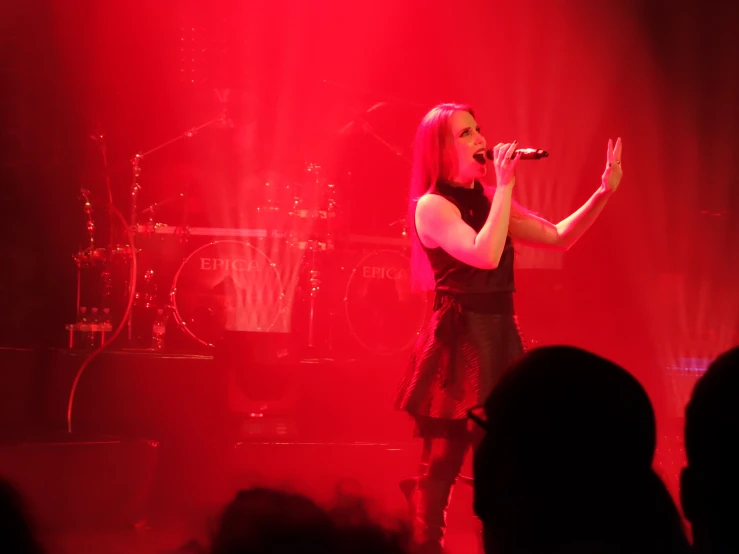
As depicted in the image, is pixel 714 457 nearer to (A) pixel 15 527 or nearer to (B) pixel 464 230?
(A) pixel 15 527

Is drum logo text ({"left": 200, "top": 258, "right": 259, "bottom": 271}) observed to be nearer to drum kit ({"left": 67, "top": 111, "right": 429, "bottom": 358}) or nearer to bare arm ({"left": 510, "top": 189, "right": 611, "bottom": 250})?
drum kit ({"left": 67, "top": 111, "right": 429, "bottom": 358})

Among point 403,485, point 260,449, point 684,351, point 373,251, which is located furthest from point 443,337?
point 684,351

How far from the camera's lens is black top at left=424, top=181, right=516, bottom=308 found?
2.66m

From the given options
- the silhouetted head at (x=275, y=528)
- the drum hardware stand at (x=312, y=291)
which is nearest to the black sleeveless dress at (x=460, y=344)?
→ the silhouetted head at (x=275, y=528)

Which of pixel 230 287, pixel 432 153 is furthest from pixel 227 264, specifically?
pixel 432 153

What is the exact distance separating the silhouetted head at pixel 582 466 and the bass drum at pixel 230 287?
15.8ft

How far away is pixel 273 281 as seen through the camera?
19.5ft

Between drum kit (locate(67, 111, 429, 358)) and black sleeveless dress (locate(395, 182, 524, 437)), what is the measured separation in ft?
10.2

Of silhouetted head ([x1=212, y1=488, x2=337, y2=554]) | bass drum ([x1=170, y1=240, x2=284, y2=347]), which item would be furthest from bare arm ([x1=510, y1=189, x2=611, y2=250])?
bass drum ([x1=170, y1=240, x2=284, y2=347])

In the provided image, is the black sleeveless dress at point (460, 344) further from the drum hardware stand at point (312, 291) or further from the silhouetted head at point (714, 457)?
the drum hardware stand at point (312, 291)

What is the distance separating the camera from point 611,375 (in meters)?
1.17

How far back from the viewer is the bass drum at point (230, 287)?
587cm

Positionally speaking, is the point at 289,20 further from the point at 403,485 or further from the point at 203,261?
the point at 403,485

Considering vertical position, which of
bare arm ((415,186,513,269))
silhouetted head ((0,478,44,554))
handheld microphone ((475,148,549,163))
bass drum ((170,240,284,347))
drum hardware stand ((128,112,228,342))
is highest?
Answer: drum hardware stand ((128,112,228,342))
